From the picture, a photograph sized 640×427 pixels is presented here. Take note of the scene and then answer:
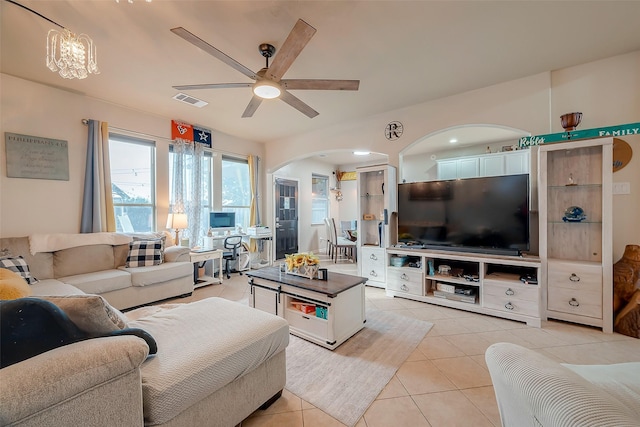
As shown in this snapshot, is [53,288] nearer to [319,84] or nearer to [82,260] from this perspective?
[82,260]

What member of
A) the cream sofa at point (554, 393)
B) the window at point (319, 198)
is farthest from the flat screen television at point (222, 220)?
the cream sofa at point (554, 393)

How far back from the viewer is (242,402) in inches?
56.3

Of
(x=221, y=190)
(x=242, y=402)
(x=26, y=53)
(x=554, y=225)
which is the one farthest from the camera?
(x=221, y=190)

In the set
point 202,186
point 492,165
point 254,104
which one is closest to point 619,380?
point 254,104

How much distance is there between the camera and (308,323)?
94.8 inches

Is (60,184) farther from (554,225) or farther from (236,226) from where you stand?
(554,225)

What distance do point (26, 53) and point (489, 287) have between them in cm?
551

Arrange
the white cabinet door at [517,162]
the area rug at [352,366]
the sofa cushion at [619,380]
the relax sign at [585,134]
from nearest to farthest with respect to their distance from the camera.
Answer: the sofa cushion at [619,380] → the area rug at [352,366] → the relax sign at [585,134] → the white cabinet door at [517,162]

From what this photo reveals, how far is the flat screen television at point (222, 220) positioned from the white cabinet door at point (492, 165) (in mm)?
5228

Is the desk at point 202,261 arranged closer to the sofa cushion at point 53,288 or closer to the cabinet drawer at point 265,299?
the sofa cushion at point 53,288

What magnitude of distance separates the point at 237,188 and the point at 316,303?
3.96 meters

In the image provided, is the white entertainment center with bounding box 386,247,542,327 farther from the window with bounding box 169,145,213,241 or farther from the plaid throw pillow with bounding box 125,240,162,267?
the window with bounding box 169,145,213,241

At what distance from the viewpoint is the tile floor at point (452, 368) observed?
152 cm

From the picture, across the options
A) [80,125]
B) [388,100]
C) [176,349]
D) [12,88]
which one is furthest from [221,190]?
[176,349]
